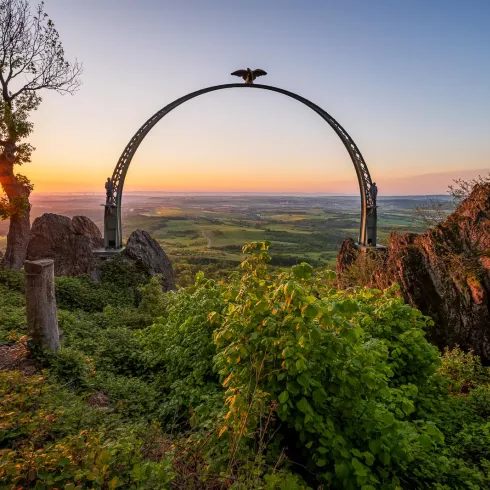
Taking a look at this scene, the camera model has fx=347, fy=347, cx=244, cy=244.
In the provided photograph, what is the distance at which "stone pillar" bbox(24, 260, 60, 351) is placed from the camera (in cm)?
577

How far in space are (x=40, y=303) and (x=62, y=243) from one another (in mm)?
10683

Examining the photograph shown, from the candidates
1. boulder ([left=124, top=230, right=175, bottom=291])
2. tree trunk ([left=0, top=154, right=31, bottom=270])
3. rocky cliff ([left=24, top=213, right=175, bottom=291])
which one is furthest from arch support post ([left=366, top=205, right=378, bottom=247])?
tree trunk ([left=0, top=154, right=31, bottom=270])

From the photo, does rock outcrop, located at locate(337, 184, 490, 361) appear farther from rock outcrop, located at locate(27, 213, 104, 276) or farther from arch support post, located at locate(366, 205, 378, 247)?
rock outcrop, located at locate(27, 213, 104, 276)

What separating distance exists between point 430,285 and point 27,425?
989 cm

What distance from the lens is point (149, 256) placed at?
15.6 metres

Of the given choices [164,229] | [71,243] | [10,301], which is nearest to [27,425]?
[10,301]

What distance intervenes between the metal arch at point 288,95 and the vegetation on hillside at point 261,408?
306 inches

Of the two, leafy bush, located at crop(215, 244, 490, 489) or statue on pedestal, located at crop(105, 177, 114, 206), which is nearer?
leafy bush, located at crop(215, 244, 490, 489)

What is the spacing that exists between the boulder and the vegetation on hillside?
837 centimetres

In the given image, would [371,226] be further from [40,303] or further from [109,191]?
[40,303]

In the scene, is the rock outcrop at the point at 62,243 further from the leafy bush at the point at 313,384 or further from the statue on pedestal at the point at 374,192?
the leafy bush at the point at 313,384

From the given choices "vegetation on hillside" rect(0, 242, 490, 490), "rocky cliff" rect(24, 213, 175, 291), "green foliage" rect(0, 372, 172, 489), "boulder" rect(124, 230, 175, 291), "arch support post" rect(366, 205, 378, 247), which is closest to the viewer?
"green foliage" rect(0, 372, 172, 489)

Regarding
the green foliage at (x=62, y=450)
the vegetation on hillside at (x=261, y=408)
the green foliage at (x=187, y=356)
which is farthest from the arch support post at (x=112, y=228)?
the green foliage at (x=62, y=450)

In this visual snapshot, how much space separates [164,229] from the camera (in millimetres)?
47219
